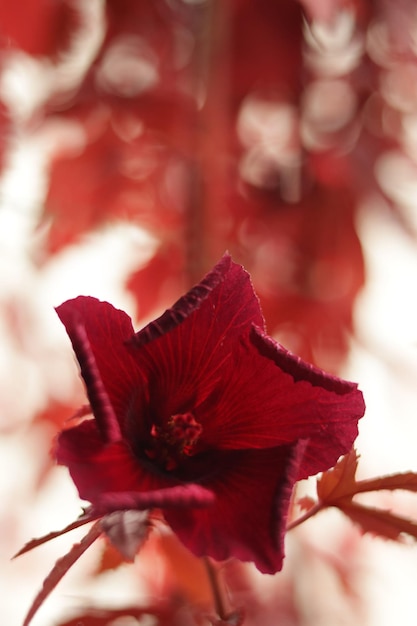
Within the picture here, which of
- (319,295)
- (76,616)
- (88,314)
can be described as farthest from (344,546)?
(88,314)

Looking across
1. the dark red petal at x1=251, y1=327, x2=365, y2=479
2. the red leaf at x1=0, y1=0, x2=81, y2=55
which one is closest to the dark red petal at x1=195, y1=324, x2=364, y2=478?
the dark red petal at x1=251, y1=327, x2=365, y2=479

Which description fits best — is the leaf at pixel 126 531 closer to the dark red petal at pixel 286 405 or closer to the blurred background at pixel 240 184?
the dark red petal at pixel 286 405

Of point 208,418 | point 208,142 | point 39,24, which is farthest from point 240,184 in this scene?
point 208,418

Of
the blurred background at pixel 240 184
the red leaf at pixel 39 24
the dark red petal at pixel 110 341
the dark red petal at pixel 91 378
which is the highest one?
the red leaf at pixel 39 24

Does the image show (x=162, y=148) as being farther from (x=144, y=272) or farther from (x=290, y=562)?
(x=290, y=562)

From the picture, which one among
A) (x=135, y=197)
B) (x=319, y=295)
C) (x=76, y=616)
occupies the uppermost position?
(x=135, y=197)

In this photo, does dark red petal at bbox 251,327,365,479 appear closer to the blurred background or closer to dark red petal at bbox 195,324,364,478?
dark red petal at bbox 195,324,364,478

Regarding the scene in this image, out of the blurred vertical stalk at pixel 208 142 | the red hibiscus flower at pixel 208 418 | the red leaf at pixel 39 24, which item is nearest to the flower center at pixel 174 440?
the red hibiscus flower at pixel 208 418
